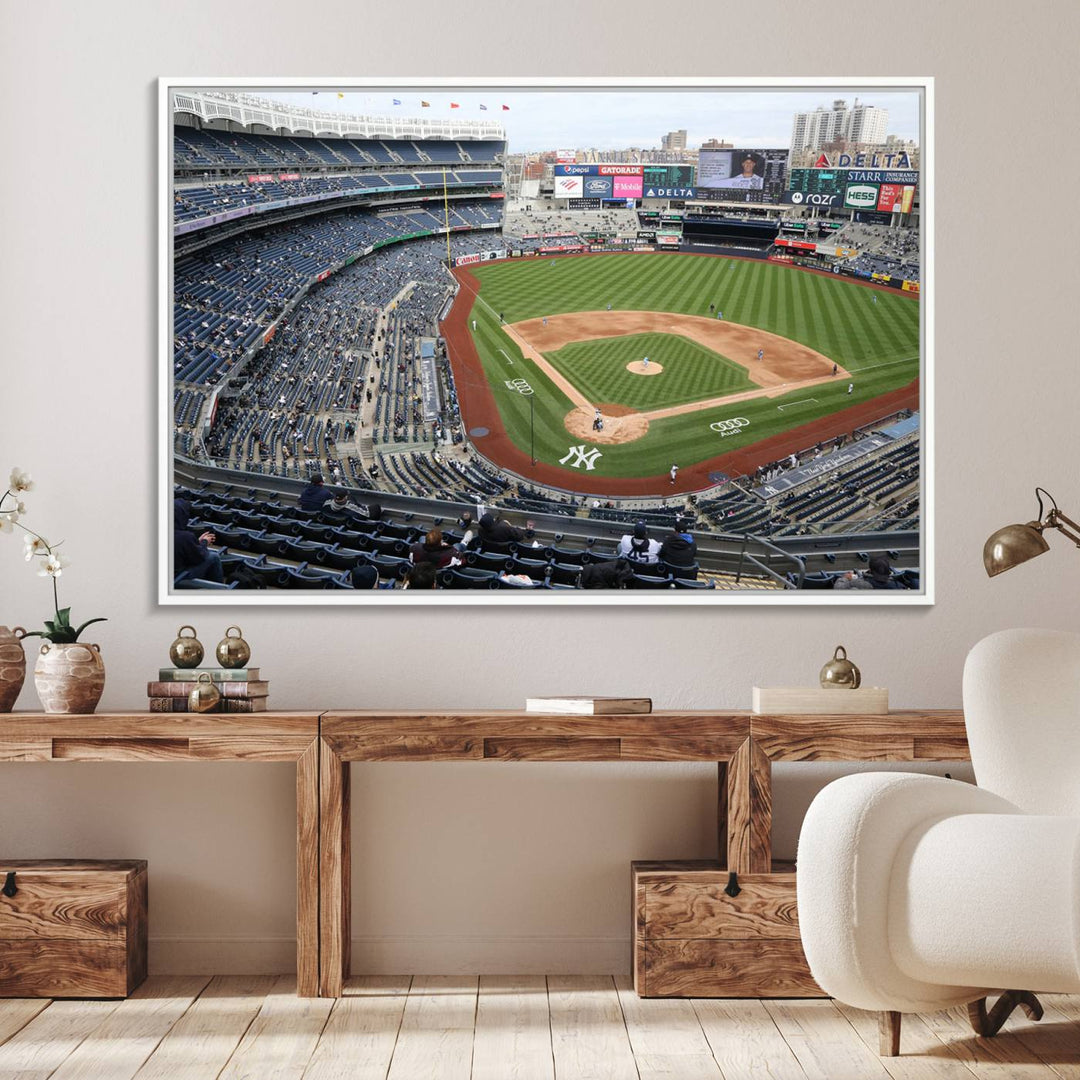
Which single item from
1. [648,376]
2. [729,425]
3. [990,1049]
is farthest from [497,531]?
[990,1049]

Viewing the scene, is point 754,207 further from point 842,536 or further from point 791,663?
point 791,663

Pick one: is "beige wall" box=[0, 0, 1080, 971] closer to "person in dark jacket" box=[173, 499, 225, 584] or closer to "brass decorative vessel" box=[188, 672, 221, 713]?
"person in dark jacket" box=[173, 499, 225, 584]

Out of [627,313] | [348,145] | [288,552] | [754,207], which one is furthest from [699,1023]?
[348,145]

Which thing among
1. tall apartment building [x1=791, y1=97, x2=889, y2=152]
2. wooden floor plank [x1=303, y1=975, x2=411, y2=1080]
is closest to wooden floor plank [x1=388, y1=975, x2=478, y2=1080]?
wooden floor plank [x1=303, y1=975, x2=411, y2=1080]

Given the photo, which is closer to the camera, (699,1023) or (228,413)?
(699,1023)

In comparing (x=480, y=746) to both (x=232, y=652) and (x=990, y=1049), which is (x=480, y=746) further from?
(x=990, y=1049)
